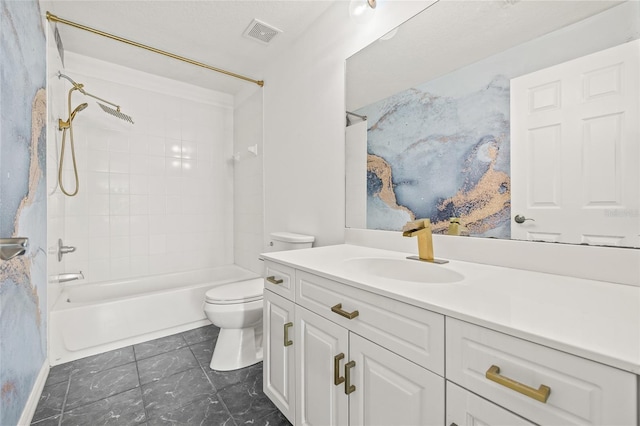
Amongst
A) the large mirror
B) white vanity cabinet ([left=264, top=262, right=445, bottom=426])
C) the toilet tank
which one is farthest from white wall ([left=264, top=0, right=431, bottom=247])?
white vanity cabinet ([left=264, top=262, right=445, bottom=426])

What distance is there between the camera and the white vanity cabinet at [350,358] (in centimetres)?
72

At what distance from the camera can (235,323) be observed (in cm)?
178

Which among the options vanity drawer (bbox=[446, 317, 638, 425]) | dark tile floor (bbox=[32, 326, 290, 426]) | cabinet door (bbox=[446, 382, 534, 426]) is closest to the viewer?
vanity drawer (bbox=[446, 317, 638, 425])

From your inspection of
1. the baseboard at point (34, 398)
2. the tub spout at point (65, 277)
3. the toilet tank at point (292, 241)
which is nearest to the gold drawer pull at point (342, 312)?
the toilet tank at point (292, 241)

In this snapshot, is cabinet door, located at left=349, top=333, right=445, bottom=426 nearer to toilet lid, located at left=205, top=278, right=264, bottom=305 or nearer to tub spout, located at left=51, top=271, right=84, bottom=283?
toilet lid, located at left=205, top=278, right=264, bottom=305

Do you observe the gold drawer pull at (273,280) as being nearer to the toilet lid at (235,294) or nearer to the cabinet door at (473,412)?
the toilet lid at (235,294)

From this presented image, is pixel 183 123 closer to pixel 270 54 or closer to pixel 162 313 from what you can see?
pixel 270 54

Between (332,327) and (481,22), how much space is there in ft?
4.44

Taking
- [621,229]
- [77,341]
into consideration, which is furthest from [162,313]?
[621,229]

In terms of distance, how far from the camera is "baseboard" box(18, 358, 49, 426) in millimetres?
1248

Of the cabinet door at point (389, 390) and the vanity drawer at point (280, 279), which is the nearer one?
the cabinet door at point (389, 390)

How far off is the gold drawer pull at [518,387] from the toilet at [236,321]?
4.58ft

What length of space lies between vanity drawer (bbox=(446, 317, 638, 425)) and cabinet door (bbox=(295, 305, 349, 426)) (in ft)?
1.33

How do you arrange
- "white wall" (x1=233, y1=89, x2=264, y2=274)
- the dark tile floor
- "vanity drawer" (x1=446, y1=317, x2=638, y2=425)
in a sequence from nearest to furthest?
"vanity drawer" (x1=446, y1=317, x2=638, y2=425) → the dark tile floor → "white wall" (x1=233, y1=89, x2=264, y2=274)
